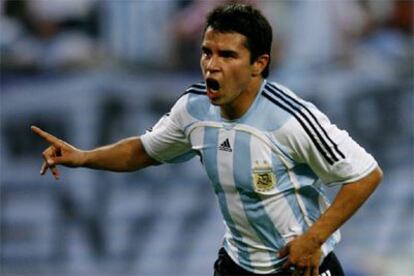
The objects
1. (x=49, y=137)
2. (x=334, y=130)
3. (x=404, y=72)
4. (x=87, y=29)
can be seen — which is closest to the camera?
(x=334, y=130)

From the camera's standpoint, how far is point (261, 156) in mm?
4438

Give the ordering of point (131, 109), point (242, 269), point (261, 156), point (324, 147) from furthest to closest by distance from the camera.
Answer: point (131, 109) → point (242, 269) → point (261, 156) → point (324, 147)

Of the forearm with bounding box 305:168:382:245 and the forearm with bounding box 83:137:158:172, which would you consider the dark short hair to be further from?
the forearm with bounding box 83:137:158:172

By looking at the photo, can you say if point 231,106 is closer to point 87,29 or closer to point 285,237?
point 285,237

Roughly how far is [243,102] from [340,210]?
1.86ft

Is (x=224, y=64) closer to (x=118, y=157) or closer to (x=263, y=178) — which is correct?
(x=263, y=178)

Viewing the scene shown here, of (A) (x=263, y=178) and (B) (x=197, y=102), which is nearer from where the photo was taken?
(A) (x=263, y=178)

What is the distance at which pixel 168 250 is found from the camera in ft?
27.8

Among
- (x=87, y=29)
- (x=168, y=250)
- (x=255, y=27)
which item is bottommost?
(x=168, y=250)

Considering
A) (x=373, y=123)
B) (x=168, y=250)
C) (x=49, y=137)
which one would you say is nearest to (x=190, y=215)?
(x=168, y=250)

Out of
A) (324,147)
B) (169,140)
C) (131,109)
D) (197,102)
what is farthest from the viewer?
(131,109)

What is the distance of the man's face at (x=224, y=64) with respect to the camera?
4344 mm

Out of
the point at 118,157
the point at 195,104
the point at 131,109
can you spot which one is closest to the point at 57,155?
the point at 118,157

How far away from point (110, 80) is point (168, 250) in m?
1.34
